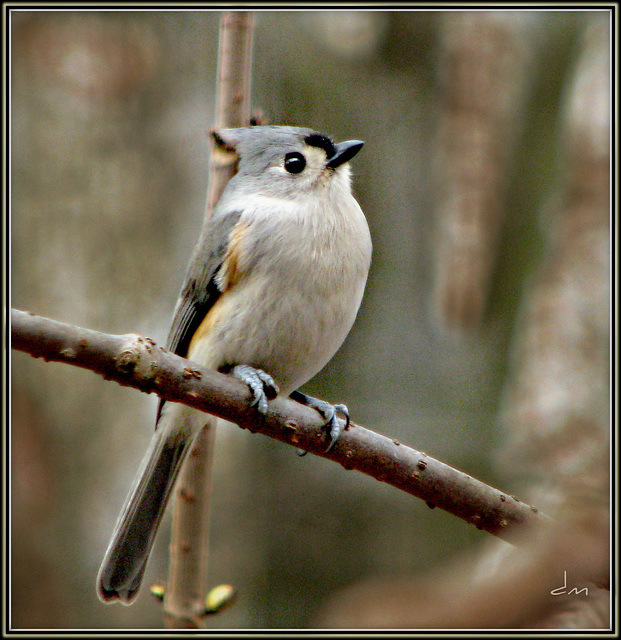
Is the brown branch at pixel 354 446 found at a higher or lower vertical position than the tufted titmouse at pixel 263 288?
lower

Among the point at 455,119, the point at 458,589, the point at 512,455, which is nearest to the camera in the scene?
the point at 458,589

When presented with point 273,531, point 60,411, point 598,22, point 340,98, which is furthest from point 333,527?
point 598,22

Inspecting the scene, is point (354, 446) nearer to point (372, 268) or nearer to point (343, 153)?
point (343, 153)

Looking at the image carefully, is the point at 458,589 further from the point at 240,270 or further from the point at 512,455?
the point at 512,455

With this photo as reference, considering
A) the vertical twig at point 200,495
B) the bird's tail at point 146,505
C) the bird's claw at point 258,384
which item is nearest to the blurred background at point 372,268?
the bird's tail at point 146,505

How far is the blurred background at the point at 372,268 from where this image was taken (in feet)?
12.3

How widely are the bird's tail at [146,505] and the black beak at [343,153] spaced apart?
3.53ft

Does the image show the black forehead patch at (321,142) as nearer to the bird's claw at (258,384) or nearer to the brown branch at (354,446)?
the bird's claw at (258,384)

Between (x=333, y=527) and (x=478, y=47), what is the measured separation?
318 centimetres

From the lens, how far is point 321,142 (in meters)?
2.50

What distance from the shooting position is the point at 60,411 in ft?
13.4

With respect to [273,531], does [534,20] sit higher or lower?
higher

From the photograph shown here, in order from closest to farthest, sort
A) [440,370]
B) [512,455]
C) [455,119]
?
[512,455] < [440,370] < [455,119]

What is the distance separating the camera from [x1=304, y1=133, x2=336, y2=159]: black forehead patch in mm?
2484
